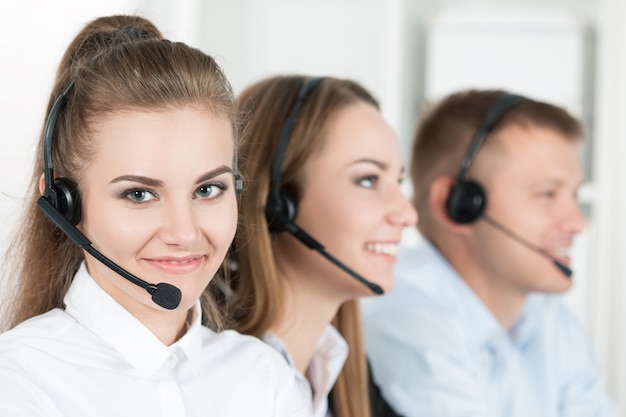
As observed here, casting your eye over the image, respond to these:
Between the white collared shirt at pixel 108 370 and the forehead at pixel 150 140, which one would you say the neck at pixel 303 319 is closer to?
the white collared shirt at pixel 108 370

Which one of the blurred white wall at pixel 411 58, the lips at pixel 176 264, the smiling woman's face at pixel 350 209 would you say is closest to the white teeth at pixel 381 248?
the smiling woman's face at pixel 350 209

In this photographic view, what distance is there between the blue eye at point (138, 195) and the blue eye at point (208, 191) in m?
0.07

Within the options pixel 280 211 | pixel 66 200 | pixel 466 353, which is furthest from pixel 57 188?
pixel 466 353

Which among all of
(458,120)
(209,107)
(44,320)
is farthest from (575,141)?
(44,320)

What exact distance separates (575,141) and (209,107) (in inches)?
48.0

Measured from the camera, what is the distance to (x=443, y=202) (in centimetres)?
206

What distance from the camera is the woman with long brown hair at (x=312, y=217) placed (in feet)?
4.85

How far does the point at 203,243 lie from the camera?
1055 mm

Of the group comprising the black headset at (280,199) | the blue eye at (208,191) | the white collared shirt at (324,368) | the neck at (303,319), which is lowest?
the white collared shirt at (324,368)

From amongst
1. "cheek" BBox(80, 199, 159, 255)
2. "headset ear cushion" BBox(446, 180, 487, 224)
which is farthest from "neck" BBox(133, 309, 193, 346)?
"headset ear cushion" BBox(446, 180, 487, 224)

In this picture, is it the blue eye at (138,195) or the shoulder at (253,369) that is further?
the shoulder at (253,369)

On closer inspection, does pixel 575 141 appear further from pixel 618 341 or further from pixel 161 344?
pixel 161 344

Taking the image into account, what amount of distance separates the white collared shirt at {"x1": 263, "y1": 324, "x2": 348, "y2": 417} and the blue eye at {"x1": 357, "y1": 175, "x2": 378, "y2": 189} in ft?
0.87

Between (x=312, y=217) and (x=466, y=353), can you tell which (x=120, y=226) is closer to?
(x=312, y=217)
